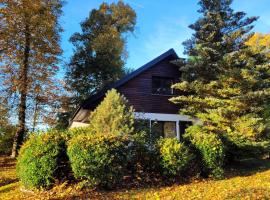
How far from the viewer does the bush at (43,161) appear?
8.62 m

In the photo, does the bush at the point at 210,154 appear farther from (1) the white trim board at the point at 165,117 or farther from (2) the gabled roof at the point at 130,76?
(2) the gabled roof at the point at 130,76

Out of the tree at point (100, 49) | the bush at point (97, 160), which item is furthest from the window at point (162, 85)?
the tree at point (100, 49)

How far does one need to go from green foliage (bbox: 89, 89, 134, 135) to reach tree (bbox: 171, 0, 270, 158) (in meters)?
4.45

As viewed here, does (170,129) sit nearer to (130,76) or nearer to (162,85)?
(162,85)

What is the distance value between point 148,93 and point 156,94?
53cm

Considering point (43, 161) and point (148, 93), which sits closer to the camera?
point (43, 161)

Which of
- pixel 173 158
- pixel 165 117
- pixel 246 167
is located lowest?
pixel 246 167

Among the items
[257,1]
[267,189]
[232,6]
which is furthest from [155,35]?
[267,189]

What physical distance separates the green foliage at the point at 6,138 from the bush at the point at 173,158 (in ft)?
41.0

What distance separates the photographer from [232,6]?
Result: 17062mm

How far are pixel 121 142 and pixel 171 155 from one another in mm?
1748

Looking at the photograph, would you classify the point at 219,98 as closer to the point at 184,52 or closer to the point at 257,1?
the point at 184,52

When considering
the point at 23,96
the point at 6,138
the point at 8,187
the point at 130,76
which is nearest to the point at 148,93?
the point at 130,76

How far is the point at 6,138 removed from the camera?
67.3 feet
